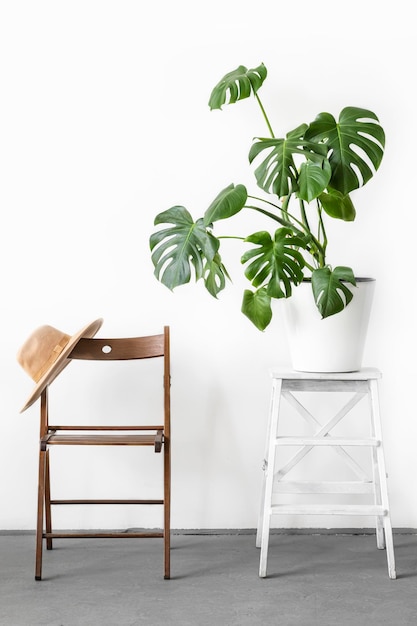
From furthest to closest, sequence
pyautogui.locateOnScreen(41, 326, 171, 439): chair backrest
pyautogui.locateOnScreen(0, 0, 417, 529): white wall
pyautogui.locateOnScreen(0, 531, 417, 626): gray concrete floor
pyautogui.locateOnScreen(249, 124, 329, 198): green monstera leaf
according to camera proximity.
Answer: pyautogui.locateOnScreen(0, 0, 417, 529): white wall
pyautogui.locateOnScreen(41, 326, 171, 439): chair backrest
pyautogui.locateOnScreen(249, 124, 329, 198): green monstera leaf
pyautogui.locateOnScreen(0, 531, 417, 626): gray concrete floor

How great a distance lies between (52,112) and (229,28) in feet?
2.43

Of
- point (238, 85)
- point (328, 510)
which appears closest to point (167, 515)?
point (328, 510)

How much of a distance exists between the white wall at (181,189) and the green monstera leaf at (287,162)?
0.51m

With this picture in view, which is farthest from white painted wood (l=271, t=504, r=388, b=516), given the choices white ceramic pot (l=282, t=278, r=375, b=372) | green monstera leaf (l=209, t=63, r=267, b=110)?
green monstera leaf (l=209, t=63, r=267, b=110)

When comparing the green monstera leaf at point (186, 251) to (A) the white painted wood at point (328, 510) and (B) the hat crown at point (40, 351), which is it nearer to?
(B) the hat crown at point (40, 351)

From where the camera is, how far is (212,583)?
2.50 meters

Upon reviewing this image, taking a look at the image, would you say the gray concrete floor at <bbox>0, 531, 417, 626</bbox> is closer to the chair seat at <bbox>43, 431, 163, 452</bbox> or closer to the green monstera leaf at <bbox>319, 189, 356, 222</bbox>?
the chair seat at <bbox>43, 431, 163, 452</bbox>

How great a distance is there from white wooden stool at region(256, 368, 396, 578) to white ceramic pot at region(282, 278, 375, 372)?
4 cm

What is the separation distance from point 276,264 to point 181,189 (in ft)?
2.35

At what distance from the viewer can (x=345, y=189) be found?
2510 millimetres

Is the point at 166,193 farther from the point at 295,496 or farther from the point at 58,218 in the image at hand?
the point at 295,496

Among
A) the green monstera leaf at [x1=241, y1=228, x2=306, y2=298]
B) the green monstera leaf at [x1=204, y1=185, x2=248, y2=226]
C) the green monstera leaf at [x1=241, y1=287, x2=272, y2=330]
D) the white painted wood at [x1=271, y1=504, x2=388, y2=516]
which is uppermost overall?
the green monstera leaf at [x1=204, y1=185, x2=248, y2=226]

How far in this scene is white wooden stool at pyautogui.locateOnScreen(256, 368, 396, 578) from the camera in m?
2.53

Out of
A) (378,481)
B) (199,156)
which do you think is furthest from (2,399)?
(378,481)
